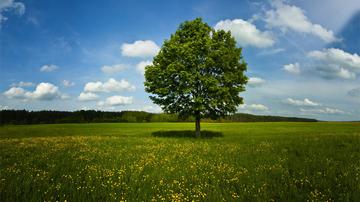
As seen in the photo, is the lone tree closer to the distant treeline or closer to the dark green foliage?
the dark green foliage

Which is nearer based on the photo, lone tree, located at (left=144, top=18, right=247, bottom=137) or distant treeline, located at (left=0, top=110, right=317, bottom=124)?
lone tree, located at (left=144, top=18, right=247, bottom=137)

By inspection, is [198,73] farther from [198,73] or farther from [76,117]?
[76,117]

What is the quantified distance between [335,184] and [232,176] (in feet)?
11.8

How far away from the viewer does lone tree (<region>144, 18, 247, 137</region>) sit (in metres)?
31.2

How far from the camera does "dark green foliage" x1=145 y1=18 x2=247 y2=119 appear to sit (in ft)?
102

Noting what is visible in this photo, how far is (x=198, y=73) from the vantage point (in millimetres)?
31031

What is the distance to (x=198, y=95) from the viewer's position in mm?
31625

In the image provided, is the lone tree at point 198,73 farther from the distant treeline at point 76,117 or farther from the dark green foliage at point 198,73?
the distant treeline at point 76,117

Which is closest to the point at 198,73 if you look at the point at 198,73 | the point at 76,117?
the point at 198,73

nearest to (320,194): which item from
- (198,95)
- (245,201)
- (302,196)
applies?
(302,196)

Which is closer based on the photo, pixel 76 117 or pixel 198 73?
pixel 198 73

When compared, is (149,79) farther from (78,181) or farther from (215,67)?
(78,181)

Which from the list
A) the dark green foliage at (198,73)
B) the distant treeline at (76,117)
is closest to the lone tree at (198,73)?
the dark green foliage at (198,73)

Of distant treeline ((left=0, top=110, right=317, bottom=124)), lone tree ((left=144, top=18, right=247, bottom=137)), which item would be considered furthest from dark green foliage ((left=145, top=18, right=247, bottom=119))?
distant treeline ((left=0, top=110, right=317, bottom=124))
